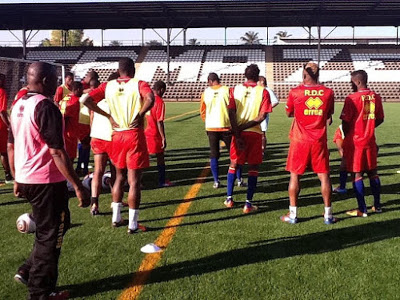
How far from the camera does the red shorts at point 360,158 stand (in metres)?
5.43

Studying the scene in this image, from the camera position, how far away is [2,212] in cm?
560

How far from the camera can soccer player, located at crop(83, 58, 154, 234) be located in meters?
4.58

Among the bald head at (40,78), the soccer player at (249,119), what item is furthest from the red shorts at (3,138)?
the bald head at (40,78)

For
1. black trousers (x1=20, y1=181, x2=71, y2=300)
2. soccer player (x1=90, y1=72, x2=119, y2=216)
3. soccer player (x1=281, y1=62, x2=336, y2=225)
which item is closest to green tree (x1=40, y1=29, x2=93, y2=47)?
soccer player (x1=90, y1=72, x2=119, y2=216)

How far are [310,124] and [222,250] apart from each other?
5.76 ft

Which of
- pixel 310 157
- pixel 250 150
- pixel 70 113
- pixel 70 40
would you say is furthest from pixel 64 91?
pixel 70 40

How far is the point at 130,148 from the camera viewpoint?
4.63 metres

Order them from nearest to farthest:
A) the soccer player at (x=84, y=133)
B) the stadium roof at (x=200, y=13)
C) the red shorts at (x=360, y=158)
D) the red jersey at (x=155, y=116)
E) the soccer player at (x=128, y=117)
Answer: the soccer player at (x=128, y=117)
the red shorts at (x=360, y=158)
the red jersey at (x=155, y=116)
the soccer player at (x=84, y=133)
the stadium roof at (x=200, y=13)

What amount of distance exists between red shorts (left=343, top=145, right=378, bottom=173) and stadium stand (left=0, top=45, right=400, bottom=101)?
106 ft

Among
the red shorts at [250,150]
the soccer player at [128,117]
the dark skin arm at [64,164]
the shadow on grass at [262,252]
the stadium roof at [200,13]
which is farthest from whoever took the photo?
the stadium roof at [200,13]

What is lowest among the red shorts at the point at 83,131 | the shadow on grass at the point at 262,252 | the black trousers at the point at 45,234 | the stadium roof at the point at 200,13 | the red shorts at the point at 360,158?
the shadow on grass at the point at 262,252

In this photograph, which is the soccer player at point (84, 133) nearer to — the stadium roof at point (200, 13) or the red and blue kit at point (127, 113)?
the red and blue kit at point (127, 113)

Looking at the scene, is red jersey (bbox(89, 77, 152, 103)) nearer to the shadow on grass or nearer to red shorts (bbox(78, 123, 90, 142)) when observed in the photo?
the shadow on grass

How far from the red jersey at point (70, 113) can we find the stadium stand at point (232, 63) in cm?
3128
